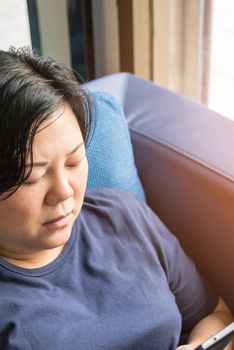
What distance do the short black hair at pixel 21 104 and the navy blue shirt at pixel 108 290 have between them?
0.16 metres

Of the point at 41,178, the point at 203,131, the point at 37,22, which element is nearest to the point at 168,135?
the point at 203,131

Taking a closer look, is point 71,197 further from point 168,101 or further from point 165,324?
point 168,101

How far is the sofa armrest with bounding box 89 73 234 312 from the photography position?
104cm

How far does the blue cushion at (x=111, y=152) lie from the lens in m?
1.07

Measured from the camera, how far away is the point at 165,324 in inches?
35.2

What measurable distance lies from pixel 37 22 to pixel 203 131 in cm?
62

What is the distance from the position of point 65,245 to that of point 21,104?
0.91 ft

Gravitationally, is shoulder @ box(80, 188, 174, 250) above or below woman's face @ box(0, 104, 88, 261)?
below

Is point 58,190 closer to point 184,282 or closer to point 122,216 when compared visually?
point 122,216

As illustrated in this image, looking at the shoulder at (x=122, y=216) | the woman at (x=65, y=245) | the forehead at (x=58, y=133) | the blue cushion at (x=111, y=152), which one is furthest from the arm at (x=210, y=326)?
the forehead at (x=58, y=133)

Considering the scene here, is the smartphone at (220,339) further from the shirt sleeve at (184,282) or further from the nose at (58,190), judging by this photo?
the nose at (58,190)

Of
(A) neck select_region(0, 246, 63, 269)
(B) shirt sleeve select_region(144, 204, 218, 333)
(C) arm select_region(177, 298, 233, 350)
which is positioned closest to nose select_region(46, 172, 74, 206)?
(A) neck select_region(0, 246, 63, 269)

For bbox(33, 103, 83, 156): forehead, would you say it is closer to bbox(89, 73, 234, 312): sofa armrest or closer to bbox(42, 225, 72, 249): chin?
bbox(42, 225, 72, 249): chin

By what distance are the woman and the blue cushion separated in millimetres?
80
